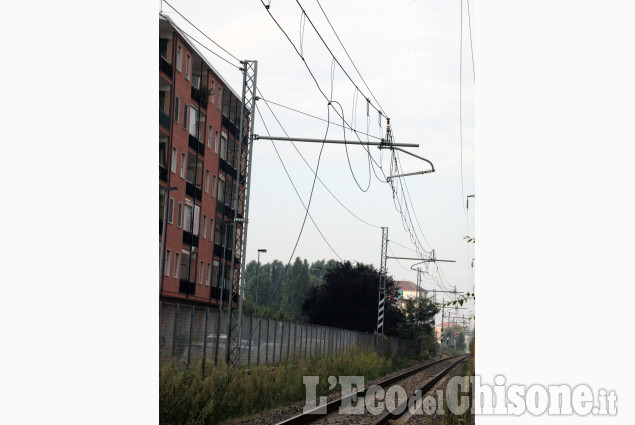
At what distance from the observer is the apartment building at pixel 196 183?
22922mm

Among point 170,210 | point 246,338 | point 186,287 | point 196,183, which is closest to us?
point 246,338

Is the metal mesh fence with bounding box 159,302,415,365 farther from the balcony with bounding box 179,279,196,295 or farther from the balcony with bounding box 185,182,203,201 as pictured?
the balcony with bounding box 185,182,203,201

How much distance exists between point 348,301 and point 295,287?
78.2 metres

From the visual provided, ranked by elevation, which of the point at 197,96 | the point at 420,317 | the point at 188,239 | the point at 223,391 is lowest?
the point at 420,317

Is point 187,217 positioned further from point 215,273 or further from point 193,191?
point 215,273

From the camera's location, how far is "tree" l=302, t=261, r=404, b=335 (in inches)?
1857

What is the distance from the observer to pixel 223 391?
12.7 meters

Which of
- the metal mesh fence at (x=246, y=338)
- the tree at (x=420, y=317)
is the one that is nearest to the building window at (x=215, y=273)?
the metal mesh fence at (x=246, y=338)

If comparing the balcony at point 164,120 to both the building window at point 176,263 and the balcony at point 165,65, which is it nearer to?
the balcony at point 165,65

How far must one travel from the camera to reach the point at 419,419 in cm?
1348

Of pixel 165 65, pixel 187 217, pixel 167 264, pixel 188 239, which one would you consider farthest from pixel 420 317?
pixel 165 65

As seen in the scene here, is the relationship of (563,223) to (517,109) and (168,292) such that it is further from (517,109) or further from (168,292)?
(168,292)

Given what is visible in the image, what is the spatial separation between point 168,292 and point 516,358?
28096 millimetres
